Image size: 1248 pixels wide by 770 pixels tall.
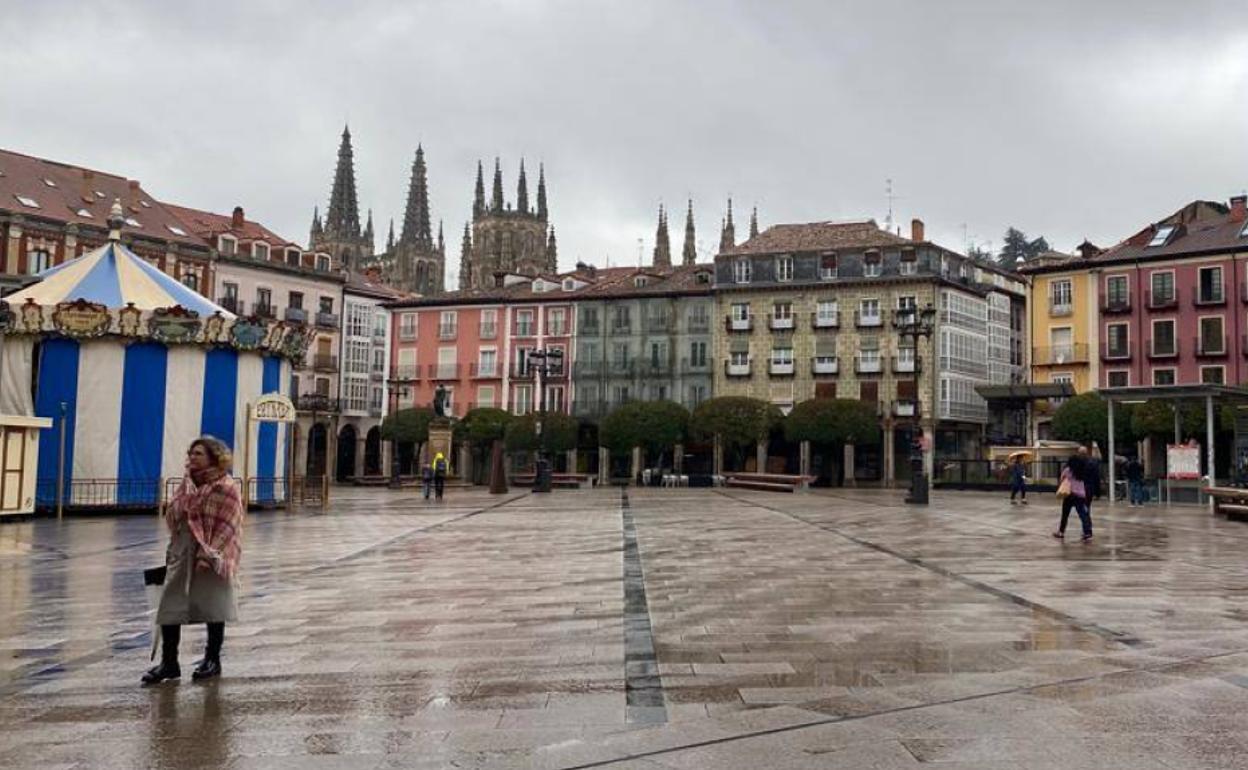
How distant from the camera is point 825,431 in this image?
58469mm

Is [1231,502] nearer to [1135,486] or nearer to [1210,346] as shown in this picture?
[1135,486]

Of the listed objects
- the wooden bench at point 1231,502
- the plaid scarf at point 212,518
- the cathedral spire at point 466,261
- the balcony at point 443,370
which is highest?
the cathedral spire at point 466,261

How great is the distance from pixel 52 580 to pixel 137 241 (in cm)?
5073

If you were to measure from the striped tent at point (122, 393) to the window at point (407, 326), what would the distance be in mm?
44118

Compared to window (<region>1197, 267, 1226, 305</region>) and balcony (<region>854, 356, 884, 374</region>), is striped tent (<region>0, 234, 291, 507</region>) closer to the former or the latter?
balcony (<region>854, 356, 884, 374</region>)

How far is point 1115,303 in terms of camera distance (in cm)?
5438

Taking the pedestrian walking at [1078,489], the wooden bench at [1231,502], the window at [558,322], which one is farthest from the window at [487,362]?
the pedestrian walking at [1078,489]

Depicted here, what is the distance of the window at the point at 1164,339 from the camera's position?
52906 millimetres

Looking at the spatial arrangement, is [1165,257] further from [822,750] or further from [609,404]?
[822,750]

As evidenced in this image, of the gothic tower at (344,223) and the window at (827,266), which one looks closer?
the window at (827,266)

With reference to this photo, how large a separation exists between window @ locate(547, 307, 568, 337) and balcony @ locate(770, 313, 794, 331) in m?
13.8

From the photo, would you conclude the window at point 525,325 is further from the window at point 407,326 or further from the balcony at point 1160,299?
the balcony at point 1160,299

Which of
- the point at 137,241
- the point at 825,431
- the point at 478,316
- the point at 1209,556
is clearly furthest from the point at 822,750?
the point at 478,316

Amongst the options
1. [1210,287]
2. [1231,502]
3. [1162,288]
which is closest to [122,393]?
[1231,502]
